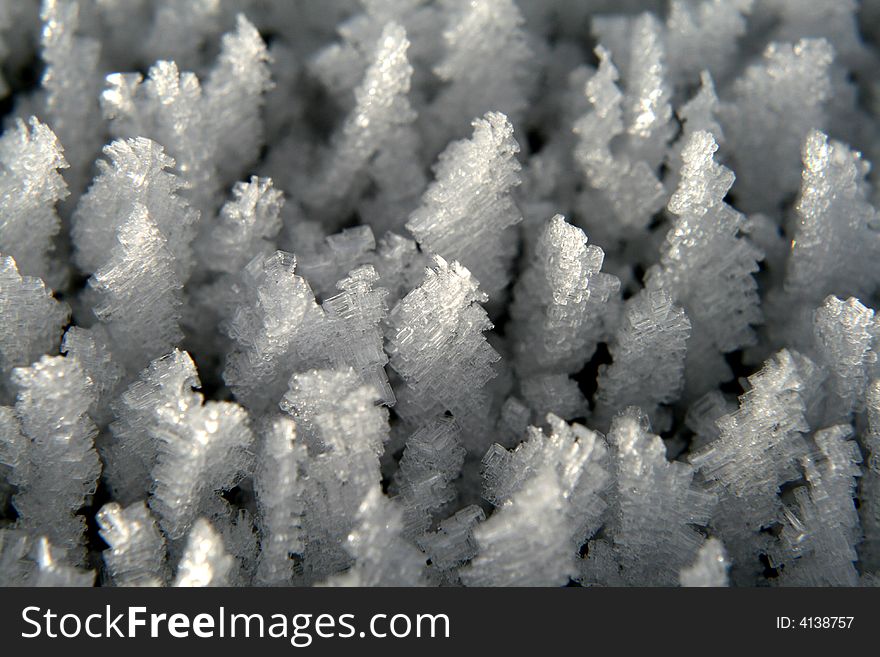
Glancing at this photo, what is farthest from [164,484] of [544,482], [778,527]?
[778,527]

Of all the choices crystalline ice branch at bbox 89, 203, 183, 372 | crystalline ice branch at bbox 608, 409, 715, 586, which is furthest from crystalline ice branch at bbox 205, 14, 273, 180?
crystalline ice branch at bbox 608, 409, 715, 586

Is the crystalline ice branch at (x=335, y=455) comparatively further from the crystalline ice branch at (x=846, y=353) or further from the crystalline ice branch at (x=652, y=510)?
the crystalline ice branch at (x=846, y=353)

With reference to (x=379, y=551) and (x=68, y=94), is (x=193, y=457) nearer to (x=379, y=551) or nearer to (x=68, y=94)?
(x=379, y=551)

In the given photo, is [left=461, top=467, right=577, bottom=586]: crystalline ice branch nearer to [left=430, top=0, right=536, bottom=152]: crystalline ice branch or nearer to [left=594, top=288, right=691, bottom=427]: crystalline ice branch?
[left=594, top=288, right=691, bottom=427]: crystalline ice branch

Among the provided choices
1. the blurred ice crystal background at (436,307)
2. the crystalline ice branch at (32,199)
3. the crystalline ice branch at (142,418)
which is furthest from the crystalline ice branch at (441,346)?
the crystalline ice branch at (32,199)

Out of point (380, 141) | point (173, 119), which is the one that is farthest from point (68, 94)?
point (380, 141)
